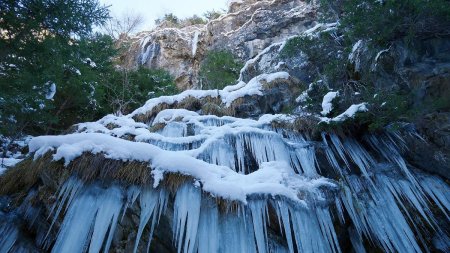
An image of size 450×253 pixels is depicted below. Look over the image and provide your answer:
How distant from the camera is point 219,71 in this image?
10625 mm

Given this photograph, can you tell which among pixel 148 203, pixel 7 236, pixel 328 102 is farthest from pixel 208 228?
pixel 328 102

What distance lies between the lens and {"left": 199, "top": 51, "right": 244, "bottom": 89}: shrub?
10.3 m

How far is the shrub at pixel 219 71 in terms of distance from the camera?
10328mm

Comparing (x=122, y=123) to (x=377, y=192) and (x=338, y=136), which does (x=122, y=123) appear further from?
(x=377, y=192)

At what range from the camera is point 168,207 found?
356 cm

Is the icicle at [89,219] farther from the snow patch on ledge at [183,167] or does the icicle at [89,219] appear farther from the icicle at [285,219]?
the icicle at [285,219]

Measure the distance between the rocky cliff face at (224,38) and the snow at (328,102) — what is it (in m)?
6.70

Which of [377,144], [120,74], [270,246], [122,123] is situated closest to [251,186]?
[270,246]

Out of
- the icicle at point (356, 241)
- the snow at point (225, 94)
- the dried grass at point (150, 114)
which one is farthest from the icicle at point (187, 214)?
the dried grass at point (150, 114)

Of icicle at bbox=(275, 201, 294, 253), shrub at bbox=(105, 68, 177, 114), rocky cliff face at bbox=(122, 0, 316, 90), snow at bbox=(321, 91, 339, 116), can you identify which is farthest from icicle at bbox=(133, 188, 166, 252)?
rocky cliff face at bbox=(122, 0, 316, 90)

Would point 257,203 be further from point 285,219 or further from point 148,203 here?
point 148,203

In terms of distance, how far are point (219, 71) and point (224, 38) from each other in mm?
4012

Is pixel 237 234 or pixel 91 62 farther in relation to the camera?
pixel 91 62

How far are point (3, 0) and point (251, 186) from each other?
4.44 metres
